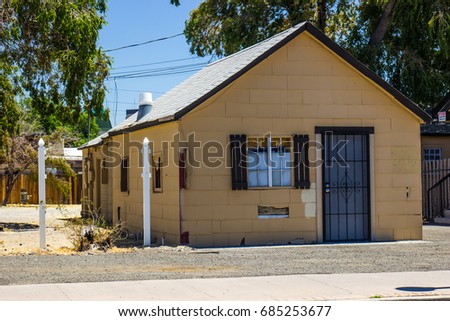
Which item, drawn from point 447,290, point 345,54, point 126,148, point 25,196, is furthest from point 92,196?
point 447,290

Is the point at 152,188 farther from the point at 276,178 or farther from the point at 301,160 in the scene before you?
the point at 301,160

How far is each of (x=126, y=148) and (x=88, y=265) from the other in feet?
28.8

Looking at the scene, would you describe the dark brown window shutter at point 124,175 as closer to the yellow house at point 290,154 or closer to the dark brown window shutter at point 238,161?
the yellow house at point 290,154

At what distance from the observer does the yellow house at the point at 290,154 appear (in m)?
17.3

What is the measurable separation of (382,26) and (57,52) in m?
14.1

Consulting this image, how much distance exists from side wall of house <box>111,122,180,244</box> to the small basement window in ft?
6.13

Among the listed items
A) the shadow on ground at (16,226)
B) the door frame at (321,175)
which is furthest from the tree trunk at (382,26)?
the shadow on ground at (16,226)

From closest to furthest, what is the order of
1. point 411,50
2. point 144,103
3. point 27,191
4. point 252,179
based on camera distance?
point 252,179 → point 144,103 → point 411,50 → point 27,191

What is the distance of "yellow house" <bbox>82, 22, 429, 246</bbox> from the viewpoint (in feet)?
56.7

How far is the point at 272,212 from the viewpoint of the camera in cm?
1764

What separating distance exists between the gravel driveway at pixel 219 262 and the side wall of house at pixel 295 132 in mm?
850

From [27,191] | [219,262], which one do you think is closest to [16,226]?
[219,262]

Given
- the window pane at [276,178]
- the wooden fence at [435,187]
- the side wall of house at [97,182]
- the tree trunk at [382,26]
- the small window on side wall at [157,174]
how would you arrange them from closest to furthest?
1. the window pane at [276,178]
2. the small window on side wall at [157,174]
3. the wooden fence at [435,187]
4. the side wall of house at [97,182]
5. the tree trunk at [382,26]
